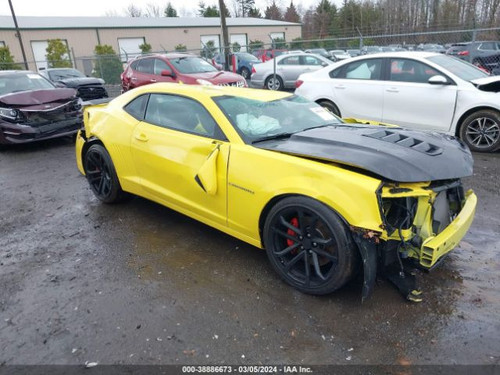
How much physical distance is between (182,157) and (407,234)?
198 cm

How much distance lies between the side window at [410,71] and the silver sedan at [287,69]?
8.38 m

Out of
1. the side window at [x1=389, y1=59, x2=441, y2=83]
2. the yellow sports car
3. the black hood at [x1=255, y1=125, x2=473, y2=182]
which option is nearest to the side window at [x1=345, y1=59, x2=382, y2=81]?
the side window at [x1=389, y1=59, x2=441, y2=83]

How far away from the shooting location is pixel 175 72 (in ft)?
34.8

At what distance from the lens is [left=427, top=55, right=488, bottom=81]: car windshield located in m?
6.40

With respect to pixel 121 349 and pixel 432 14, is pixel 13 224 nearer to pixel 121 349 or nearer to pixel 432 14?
pixel 121 349

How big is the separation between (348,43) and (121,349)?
1259 inches

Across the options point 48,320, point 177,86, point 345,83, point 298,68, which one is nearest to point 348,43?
point 298,68

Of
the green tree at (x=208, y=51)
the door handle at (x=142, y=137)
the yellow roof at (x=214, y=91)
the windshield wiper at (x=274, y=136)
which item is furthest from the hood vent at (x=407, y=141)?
the green tree at (x=208, y=51)

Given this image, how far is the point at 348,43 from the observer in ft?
101

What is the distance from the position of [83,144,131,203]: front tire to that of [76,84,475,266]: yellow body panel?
12cm

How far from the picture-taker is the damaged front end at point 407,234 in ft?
8.32

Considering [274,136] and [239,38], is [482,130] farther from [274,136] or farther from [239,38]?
[239,38]

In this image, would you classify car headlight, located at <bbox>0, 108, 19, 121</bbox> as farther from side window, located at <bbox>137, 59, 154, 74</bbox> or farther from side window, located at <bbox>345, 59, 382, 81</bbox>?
side window, located at <bbox>345, 59, 382, 81</bbox>

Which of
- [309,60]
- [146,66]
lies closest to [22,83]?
[146,66]
